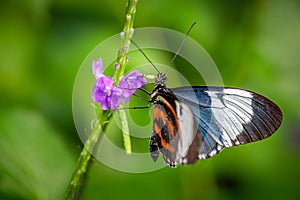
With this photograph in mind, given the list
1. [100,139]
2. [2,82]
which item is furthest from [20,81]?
[100,139]

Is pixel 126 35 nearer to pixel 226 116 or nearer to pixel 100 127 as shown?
pixel 100 127

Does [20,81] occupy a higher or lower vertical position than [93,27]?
lower

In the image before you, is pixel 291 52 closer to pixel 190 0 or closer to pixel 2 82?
pixel 190 0

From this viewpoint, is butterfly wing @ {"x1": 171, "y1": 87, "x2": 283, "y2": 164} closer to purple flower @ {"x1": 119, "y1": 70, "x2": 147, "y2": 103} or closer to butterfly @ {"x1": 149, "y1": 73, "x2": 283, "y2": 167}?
butterfly @ {"x1": 149, "y1": 73, "x2": 283, "y2": 167}

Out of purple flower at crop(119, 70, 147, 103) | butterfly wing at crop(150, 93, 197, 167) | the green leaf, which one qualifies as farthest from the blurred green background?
purple flower at crop(119, 70, 147, 103)

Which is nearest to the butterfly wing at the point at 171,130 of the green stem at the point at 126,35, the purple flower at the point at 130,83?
the purple flower at the point at 130,83

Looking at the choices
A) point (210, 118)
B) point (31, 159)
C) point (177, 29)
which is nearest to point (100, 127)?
point (210, 118)
